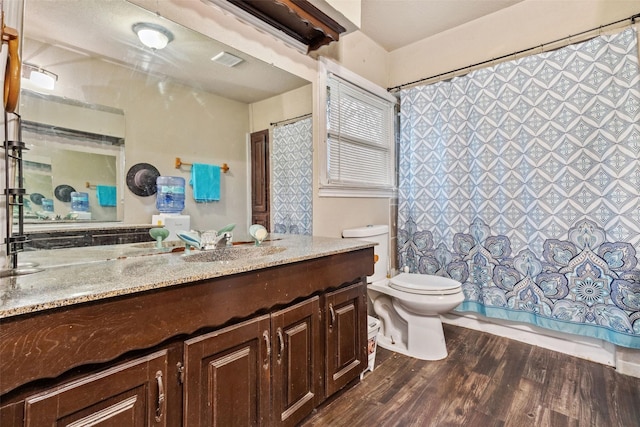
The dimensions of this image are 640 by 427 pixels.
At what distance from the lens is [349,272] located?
62.2 inches


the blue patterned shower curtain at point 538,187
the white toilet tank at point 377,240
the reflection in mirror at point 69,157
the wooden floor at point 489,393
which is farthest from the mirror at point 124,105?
the blue patterned shower curtain at point 538,187

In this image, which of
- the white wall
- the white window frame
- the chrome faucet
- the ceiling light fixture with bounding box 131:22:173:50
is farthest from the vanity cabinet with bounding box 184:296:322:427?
the white wall

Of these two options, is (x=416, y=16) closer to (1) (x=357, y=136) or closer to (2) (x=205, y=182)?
(1) (x=357, y=136)

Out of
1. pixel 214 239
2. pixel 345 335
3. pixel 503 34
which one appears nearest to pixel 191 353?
pixel 214 239

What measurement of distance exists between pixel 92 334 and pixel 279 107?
4.95ft

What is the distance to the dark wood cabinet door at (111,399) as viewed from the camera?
703 mm

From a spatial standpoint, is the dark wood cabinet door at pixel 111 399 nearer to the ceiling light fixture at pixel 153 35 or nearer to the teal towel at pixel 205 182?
the teal towel at pixel 205 182

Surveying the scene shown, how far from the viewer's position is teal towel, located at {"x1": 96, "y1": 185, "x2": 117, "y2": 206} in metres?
1.20

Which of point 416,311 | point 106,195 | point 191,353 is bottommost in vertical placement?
point 416,311

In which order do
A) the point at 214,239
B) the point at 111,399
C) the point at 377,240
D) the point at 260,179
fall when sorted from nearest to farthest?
the point at 111,399 → the point at 214,239 → the point at 260,179 → the point at 377,240

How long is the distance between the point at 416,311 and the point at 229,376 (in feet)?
4.54

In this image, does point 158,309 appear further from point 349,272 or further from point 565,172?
point 565,172

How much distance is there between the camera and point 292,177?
1968 mm

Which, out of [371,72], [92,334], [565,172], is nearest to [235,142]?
[92,334]
